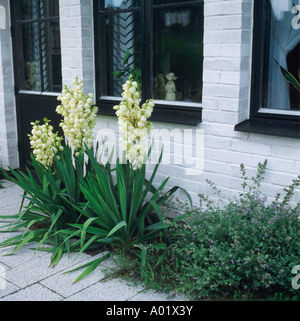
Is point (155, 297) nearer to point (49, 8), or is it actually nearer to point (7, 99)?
point (49, 8)

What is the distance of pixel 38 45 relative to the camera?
231 inches

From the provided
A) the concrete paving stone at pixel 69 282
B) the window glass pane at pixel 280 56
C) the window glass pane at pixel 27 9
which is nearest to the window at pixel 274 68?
the window glass pane at pixel 280 56

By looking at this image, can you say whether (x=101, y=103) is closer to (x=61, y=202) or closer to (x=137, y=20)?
(x=137, y=20)

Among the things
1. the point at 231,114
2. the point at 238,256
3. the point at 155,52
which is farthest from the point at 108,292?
the point at 155,52

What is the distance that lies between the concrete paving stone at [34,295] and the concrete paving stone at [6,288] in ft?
0.14

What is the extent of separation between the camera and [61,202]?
4188mm

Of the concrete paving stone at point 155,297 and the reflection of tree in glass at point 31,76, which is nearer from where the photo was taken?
the concrete paving stone at point 155,297

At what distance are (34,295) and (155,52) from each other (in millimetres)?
2577

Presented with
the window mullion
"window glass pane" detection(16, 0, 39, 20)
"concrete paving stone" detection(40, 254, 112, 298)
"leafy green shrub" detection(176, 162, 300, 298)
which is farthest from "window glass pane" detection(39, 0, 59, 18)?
"leafy green shrub" detection(176, 162, 300, 298)

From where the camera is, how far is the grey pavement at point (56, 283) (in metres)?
3.15

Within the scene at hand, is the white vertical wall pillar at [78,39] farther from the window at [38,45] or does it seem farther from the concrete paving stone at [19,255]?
the concrete paving stone at [19,255]

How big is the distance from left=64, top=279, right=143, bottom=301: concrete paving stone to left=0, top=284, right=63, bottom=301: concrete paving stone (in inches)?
5.1
